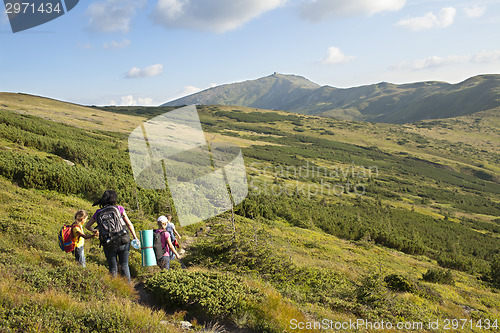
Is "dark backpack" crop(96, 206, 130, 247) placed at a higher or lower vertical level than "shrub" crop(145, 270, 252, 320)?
higher

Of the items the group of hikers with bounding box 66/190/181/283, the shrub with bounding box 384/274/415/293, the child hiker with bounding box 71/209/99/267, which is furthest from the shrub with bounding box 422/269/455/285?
the child hiker with bounding box 71/209/99/267

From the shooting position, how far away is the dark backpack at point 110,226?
6.13m

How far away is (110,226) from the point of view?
6168mm

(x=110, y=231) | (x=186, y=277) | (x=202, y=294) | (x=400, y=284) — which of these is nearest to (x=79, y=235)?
(x=110, y=231)

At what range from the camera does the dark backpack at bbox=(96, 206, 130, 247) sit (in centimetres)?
613

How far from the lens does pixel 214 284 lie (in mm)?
6660

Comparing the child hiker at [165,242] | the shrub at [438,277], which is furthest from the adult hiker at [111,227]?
the shrub at [438,277]

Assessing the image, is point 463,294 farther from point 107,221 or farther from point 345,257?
point 107,221

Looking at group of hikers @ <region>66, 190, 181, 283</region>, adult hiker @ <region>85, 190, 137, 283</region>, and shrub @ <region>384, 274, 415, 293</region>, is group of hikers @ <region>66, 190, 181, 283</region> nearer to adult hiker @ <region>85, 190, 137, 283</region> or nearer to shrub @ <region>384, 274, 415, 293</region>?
adult hiker @ <region>85, 190, 137, 283</region>

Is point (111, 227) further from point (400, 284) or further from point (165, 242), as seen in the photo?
point (400, 284)

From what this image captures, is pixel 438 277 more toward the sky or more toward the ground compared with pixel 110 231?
more toward the ground

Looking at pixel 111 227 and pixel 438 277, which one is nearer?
pixel 111 227

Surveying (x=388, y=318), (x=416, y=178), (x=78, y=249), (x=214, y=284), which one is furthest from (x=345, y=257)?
(x=416, y=178)

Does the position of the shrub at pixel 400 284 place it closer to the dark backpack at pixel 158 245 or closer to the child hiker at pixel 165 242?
the child hiker at pixel 165 242
